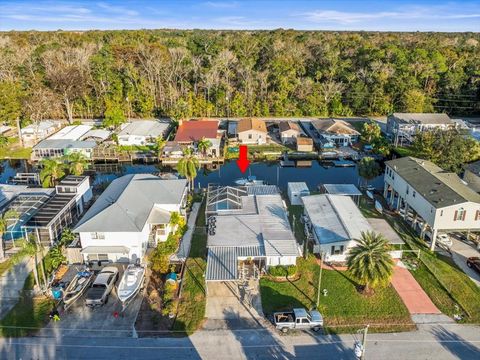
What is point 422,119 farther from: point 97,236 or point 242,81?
point 97,236

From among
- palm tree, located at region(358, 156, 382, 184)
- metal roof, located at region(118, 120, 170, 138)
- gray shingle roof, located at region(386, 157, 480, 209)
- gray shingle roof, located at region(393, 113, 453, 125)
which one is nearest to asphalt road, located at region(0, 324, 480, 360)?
gray shingle roof, located at region(386, 157, 480, 209)

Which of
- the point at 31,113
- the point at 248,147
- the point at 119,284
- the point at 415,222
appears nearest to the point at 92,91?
the point at 31,113

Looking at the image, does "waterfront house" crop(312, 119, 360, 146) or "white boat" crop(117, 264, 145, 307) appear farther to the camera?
"waterfront house" crop(312, 119, 360, 146)

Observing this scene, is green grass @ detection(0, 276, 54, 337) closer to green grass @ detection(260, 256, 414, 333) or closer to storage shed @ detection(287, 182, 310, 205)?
green grass @ detection(260, 256, 414, 333)

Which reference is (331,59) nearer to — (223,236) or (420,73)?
(420,73)

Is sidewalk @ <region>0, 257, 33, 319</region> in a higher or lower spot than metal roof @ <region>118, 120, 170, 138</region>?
lower

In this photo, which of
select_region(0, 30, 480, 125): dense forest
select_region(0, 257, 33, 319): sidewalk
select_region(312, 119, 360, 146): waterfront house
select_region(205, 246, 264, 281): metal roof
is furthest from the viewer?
select_region(0, 30, 480, 125): dense forest

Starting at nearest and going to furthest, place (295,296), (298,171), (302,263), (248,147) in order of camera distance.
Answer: (295,296) < (302,263) < (298,171) < (248,147)
